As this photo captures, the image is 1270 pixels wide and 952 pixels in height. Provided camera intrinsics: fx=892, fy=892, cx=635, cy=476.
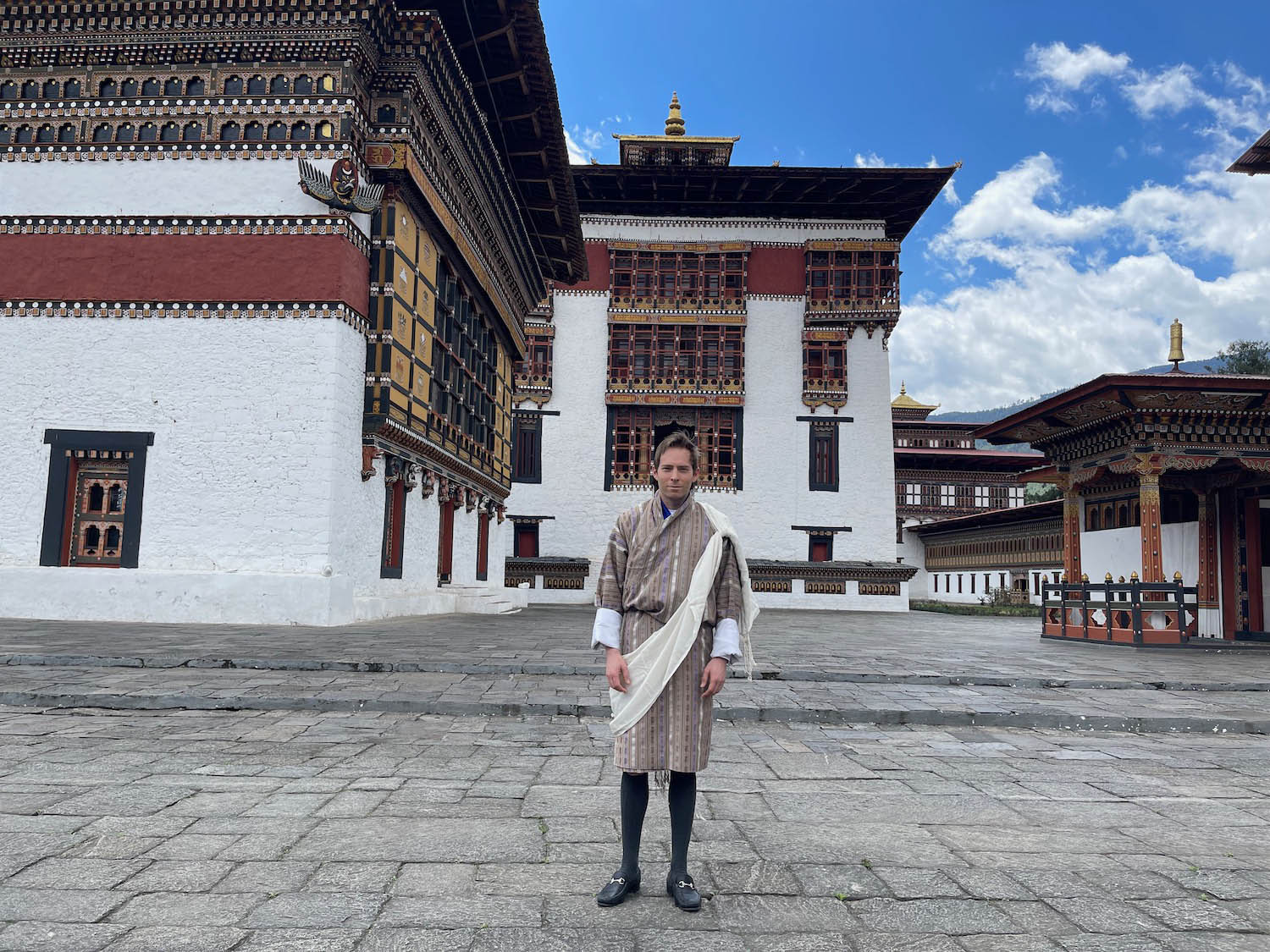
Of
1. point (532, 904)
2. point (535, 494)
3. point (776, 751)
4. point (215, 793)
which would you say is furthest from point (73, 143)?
point (535, 494)

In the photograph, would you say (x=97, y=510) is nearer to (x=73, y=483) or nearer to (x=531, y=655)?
(x=73, y=483)

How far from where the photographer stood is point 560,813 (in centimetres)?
413

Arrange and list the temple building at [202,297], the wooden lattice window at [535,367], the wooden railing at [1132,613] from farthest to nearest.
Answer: the wooden lattice window at [535,367]
the wooden railing at [1132,613]
the temple building at [202,297]

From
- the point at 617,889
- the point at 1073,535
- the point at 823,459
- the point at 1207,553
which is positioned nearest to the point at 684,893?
the point at 617,889

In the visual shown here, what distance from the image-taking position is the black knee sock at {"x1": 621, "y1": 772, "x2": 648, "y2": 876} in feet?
10.2

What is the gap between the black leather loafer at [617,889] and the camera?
3002mm

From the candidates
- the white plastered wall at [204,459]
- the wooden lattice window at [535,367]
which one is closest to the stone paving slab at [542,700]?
the white plastered wall at [204,459]

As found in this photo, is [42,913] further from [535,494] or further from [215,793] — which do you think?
[535,494]

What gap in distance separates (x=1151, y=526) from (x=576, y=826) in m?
14.6

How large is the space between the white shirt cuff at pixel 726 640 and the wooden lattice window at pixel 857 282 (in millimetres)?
30742

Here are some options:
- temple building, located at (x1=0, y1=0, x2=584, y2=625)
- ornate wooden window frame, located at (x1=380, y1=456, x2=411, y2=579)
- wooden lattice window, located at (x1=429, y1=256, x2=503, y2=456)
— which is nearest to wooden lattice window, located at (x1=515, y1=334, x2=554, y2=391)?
wooden lattice window, located at (x1=429, y1=256, x2=503, y2=456)

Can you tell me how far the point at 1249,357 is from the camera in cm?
4741

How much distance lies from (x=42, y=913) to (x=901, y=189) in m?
33.6

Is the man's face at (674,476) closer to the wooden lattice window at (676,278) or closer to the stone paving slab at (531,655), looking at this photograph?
the stone paving slab at (531,655)
